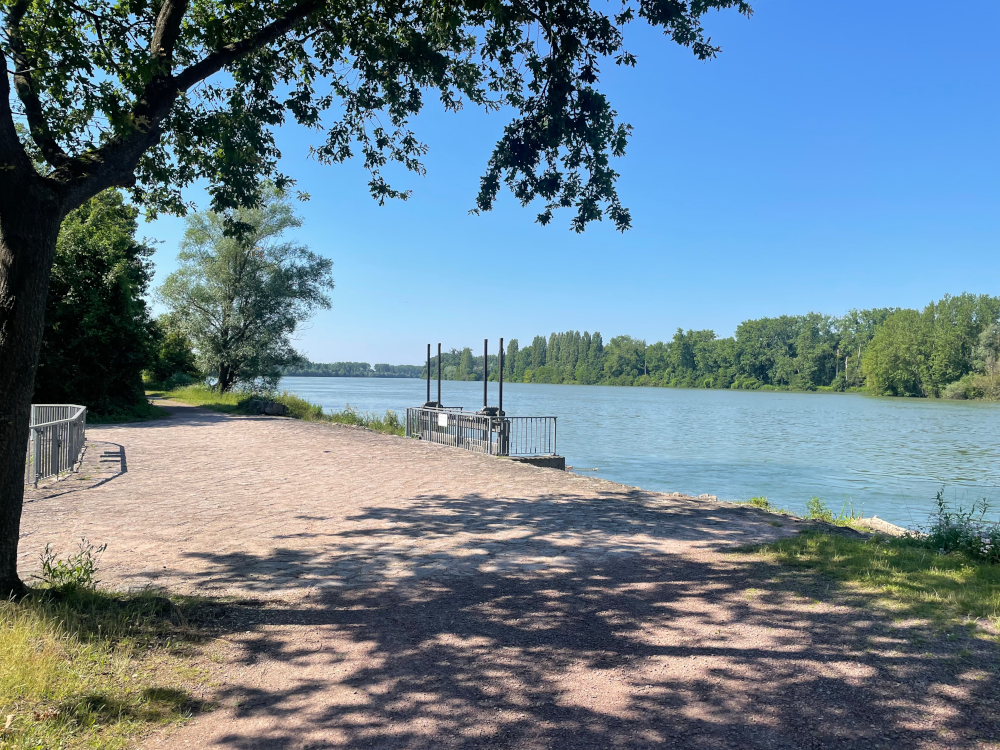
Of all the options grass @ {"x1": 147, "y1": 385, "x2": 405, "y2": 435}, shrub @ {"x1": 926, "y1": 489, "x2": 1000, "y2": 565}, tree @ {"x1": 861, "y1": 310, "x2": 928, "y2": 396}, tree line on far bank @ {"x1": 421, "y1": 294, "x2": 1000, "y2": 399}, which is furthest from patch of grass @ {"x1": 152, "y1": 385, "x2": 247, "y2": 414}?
tree @ {"x1": 861, "y1": 310, "x2": 928, "y2": 396}

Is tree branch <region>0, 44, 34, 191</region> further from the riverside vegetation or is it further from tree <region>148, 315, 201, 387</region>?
tree <region>148, 315, 201, 387</region>

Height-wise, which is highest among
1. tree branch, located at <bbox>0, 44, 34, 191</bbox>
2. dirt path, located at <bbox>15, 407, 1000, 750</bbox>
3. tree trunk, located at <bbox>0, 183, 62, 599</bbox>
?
tree branch, located at <bbox>0, 44, 34, 191</bbox>

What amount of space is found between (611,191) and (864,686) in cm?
692

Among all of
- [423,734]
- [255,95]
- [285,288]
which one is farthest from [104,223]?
[285,288]

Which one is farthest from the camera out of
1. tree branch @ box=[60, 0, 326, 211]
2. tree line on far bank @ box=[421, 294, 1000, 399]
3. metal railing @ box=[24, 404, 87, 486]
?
tree line on far bank @ box=[421, 294, 1000, 399]

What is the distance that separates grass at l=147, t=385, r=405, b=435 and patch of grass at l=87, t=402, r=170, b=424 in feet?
12.1

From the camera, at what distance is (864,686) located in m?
3.74

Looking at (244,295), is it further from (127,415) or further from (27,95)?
(27,95)

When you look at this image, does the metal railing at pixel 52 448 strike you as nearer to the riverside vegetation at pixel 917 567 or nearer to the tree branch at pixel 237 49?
the tree branch at pixel 237 49

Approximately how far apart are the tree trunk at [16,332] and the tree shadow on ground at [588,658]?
172 cm

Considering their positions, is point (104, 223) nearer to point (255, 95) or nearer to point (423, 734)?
point (255, 95)

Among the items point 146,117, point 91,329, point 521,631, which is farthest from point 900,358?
point 146,117

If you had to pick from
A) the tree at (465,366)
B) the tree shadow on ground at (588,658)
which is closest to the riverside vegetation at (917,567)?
the tree shadow on ground at (588,658)

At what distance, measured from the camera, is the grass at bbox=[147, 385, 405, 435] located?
2309cm
